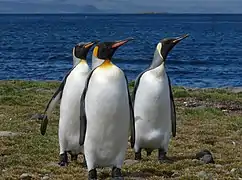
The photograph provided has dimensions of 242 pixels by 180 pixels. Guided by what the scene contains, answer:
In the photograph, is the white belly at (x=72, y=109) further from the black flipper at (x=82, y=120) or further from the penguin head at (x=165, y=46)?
the penguin head at (x=165, y=46)

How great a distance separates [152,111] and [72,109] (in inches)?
51.7

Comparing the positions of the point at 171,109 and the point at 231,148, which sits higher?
the point at 171,109

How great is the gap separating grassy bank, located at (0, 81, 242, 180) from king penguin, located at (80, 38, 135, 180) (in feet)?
1.28

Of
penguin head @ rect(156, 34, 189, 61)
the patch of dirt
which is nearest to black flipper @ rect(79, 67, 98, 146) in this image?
penguin head @ rect(156, 34, 189, 61)

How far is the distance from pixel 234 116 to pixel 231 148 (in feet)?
13.8

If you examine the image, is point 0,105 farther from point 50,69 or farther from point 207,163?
point 50,69

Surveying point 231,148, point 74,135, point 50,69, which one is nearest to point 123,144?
point 74,135

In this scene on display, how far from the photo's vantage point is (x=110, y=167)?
8297 mm

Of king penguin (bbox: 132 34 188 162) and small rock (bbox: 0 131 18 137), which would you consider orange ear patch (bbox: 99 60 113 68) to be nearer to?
king penguin (bbox: 132 34 188 162)

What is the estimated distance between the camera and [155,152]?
1081cm

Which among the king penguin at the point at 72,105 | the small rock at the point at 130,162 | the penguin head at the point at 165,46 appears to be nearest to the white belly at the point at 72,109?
the king penguin at the point at 72,105

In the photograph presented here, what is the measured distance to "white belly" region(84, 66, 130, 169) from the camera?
7.87m

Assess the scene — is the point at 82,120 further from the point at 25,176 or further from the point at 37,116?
the point at 37,116

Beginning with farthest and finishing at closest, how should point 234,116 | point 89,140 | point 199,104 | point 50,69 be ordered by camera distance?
point 50,69, point 199,104, point 234,116, point 89,140
